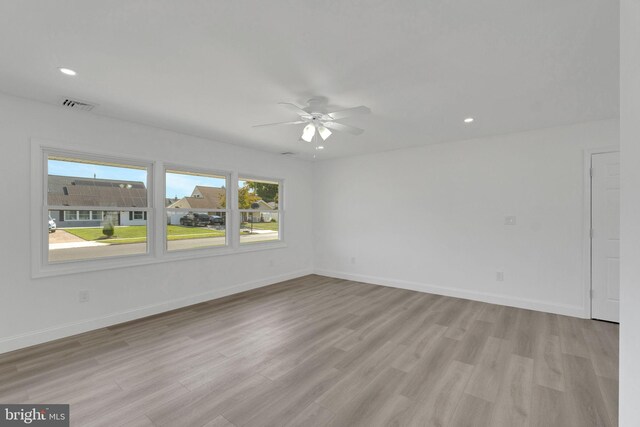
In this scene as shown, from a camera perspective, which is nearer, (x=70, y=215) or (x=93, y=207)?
(x=70, y=215)

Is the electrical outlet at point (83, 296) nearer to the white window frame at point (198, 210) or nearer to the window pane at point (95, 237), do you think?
the window pane at point (95, 237)

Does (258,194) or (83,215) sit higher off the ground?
(258,194)

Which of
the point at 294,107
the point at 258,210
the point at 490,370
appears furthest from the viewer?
the point at 258,210

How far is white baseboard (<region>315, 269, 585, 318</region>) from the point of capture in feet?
12.4

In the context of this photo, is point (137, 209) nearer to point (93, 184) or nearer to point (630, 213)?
point (93, 184)

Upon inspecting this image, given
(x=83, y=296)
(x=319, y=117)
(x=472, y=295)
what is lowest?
(x=472, y=295)

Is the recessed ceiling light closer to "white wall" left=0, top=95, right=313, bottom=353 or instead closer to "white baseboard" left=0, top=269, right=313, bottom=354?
"white wall" left=0, top=95, right=313, bottom=353

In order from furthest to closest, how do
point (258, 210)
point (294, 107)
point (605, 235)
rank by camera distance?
1. point (258, 210)
2. point (605, 235)
3. point (294, 107)

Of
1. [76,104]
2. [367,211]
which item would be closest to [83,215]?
[76,104]

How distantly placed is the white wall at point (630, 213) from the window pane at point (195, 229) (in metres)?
4.50

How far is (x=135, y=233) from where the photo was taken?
380cm

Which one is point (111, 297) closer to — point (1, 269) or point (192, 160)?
point (1, 269)

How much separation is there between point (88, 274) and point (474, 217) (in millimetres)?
5273

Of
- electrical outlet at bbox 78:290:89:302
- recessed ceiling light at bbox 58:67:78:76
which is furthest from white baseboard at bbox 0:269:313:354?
recessed ceiling light at bbox 58:67:78:76
